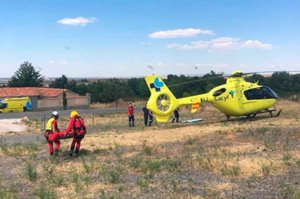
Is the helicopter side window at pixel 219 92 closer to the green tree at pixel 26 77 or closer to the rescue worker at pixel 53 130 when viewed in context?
the rescue worker at pixel 53 130

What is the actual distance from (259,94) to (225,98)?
7.61 feet

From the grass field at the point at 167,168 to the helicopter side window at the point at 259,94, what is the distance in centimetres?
688

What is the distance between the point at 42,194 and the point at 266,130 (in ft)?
40.8

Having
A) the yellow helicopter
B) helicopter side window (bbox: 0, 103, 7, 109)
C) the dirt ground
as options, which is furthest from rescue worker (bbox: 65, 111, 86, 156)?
helicopter side window (bbox: 0, 103, 7, 109)

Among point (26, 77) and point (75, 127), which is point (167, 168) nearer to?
point (75, 127)

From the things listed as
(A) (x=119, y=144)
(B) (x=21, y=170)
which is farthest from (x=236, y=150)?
(B) (x=21, y=170)

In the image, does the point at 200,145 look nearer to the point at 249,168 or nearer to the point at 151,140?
the point at 151,140

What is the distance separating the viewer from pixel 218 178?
11.4 meters

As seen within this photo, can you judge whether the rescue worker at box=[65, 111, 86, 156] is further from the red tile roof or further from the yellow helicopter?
the red tile roof

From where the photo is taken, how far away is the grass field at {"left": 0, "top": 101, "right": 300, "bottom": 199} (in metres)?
10.2

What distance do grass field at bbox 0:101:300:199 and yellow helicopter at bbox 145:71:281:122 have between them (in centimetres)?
509

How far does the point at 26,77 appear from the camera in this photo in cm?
10550

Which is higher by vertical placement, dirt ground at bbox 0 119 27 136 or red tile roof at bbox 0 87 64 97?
red tile roof at bbox 0 87 64 97

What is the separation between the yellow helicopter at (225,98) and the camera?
81.1ft
